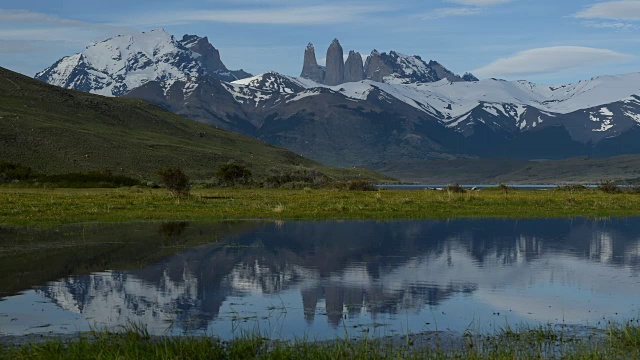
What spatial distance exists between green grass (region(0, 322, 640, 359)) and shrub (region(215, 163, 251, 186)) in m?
100

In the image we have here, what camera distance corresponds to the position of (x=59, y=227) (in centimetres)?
4603

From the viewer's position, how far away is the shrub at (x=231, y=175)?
11950 centimetres

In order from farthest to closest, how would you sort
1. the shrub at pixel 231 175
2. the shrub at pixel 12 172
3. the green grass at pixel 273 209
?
the shrub at pixel 231 175
the shrub at pixel 12 172
the green grass at pixel 273 209

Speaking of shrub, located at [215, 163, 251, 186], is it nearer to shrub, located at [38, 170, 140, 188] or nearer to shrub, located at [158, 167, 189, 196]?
shrub, located at [38, 170, 140, 188]

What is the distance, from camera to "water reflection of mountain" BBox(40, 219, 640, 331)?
75.4 ft

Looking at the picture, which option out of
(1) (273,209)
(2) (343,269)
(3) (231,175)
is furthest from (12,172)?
(2) (343,269)

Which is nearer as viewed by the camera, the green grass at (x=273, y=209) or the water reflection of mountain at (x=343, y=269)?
the water reflection of mountain at (x=343, y=269)

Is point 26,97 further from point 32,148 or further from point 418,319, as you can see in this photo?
point 418,319

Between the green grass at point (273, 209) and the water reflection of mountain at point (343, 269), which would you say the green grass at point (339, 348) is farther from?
the green grass at point (273, 209)

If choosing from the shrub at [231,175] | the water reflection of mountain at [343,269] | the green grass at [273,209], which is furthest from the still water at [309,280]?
the shrub at [231,175]

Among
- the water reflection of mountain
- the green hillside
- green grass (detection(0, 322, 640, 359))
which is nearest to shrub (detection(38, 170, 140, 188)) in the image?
the green hillside

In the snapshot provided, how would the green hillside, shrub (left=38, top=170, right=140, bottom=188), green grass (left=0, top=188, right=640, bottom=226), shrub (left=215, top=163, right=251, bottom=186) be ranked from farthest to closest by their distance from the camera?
1. the green hillside
2. shrub (left=215, top=163, right=251, bottom=186)
3. shrub (left=38, top=170, right=140, bottom=188)
4. green grass (left=0, top=188, right=640, bottom=226)

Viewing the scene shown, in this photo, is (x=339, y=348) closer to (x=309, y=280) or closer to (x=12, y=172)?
(x=309, y=280)

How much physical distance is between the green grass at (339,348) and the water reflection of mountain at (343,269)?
2.70m
